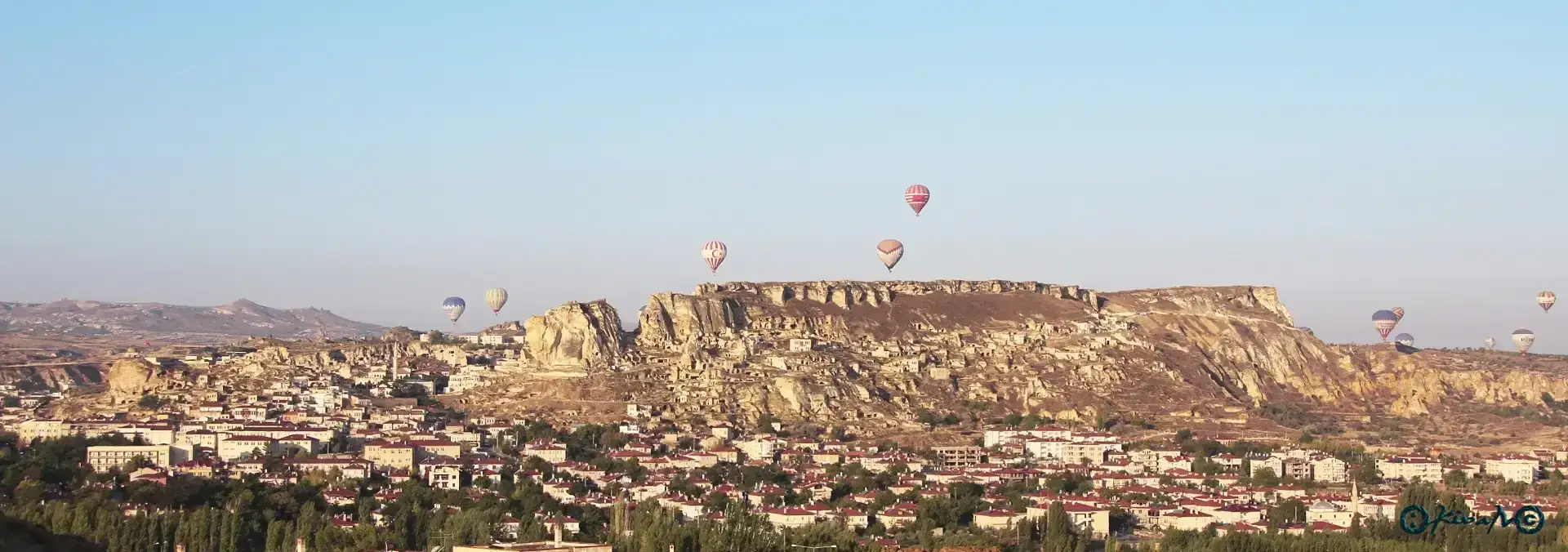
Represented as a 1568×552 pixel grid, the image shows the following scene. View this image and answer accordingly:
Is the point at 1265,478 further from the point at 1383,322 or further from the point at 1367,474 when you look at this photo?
the point at 1383,322

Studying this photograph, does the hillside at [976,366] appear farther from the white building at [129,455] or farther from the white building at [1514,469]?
the white building at [129,455]

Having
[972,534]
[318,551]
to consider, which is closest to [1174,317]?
[972,534]

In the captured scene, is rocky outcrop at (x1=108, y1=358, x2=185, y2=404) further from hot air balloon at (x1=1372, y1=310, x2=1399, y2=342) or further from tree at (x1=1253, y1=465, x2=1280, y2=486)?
hot air balloon at (x1=1372, y1=310, x2=1399, y2=342)

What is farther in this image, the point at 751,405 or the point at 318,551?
the point at 751,405

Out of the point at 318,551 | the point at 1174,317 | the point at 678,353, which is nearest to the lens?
the point at 318,551

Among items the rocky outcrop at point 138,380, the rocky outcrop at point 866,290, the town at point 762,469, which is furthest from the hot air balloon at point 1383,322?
the rocky outcrop at point 138,380

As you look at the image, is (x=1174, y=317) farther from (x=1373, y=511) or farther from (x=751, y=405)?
(x=1373, y=511)

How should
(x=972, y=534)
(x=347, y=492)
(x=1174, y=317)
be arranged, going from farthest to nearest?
(x=1174, y=317) → (x=347, y=492) → (x=972, y=534)

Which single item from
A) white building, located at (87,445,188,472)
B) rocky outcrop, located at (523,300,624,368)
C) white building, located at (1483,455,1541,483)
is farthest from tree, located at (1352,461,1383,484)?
white building, located at (87,445,188,472)
